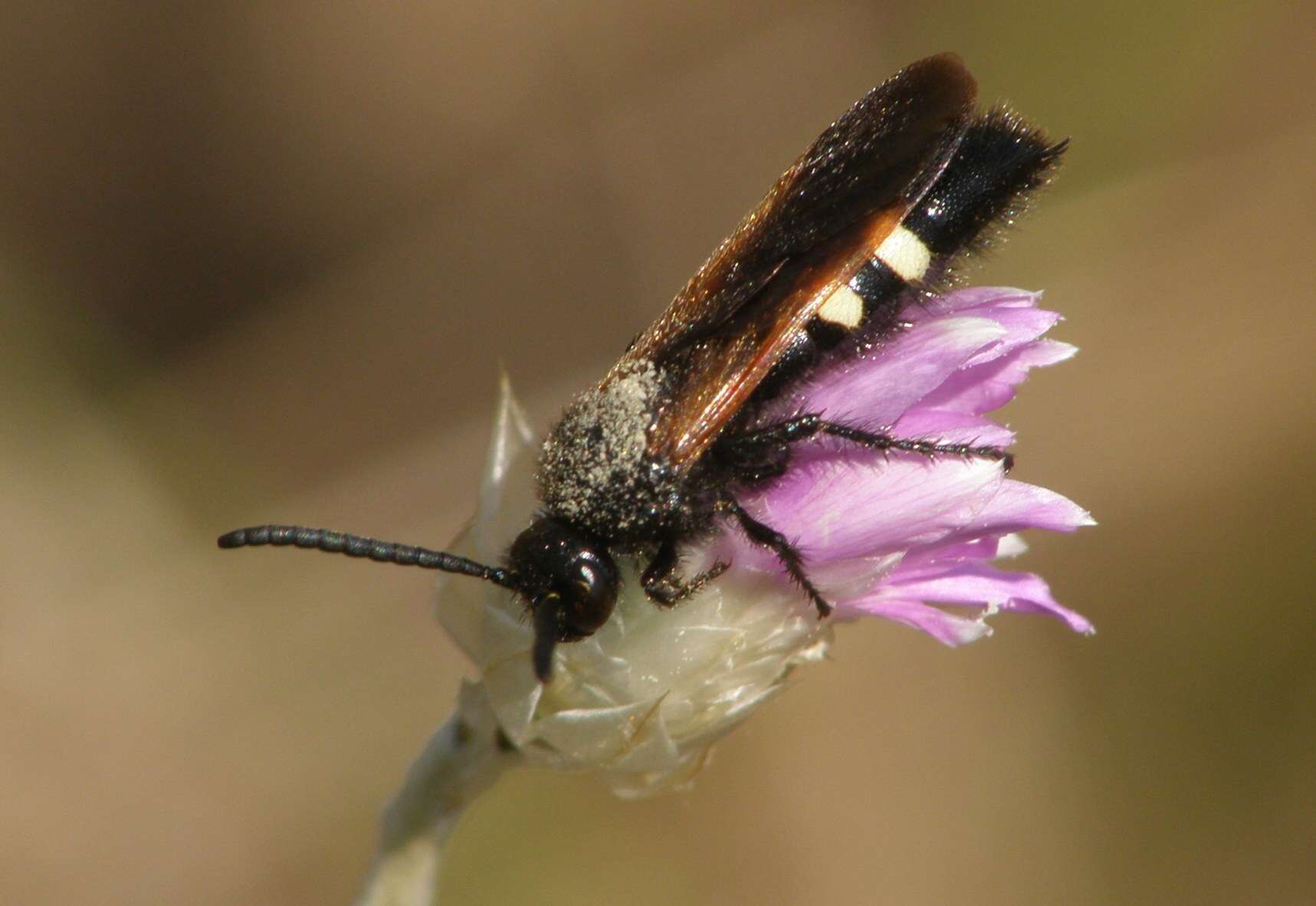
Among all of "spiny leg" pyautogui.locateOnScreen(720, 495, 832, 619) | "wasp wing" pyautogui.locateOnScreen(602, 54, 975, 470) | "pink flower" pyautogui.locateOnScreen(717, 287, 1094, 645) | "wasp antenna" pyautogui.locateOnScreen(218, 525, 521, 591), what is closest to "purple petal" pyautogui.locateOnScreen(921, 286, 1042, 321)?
"pink flower" pyautogui.locateOnScreen(717, 287, 1094, 645)

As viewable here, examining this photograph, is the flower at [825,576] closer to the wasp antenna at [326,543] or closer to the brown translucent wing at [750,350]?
the brown translucent wing at [750,350]

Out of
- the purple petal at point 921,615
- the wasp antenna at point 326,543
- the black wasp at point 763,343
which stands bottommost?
the purple petal at point 921,615

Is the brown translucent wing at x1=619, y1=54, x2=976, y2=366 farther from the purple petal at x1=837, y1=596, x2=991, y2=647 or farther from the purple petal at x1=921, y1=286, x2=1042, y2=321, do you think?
the purple petal at x1=837, y1=596, x2=991, y2=647

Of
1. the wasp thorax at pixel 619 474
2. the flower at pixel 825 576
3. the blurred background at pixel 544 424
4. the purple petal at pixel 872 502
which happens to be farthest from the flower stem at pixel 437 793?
the blurred background at pixel 544 424

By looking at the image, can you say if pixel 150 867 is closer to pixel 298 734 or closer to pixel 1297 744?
pixel 298 734

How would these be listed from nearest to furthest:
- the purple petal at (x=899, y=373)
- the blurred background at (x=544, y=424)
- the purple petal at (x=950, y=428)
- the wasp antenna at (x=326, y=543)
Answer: the wasp antenna at (x=326, y=543), the purple petal at (x=899, y=373), the purple petal at (x=950, y=428), the blurred background at (x=544, y=424)

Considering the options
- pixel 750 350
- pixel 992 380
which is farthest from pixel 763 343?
pixel 992 380

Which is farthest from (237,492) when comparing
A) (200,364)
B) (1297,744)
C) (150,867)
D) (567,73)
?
(1297,744)
